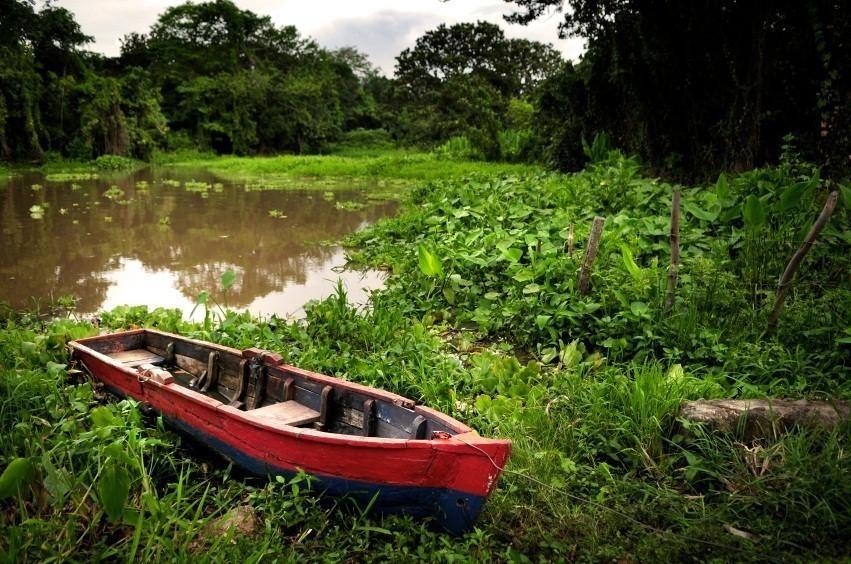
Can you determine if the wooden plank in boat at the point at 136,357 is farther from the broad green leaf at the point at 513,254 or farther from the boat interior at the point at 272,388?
the broad green leaf at the point at 513,254

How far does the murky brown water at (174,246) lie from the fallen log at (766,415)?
4.19 m

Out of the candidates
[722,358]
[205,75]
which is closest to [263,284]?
[722,358]

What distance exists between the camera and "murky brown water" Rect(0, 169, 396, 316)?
22.1 feet

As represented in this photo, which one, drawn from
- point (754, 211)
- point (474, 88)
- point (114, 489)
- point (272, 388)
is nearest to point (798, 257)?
point (754, 211)

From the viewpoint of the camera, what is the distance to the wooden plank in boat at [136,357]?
14.7 ft

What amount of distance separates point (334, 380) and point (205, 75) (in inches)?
1402

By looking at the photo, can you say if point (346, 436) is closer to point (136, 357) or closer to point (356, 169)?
point (136, 357)

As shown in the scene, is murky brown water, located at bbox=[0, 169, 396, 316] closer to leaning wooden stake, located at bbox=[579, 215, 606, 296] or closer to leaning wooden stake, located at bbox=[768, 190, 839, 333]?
leaning wooden stake, located at bbox=[579, 215, 606, 296]

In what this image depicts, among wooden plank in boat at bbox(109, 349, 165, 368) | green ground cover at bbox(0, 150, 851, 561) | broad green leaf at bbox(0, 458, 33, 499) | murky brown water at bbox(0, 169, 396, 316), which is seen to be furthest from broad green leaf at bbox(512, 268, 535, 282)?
broad green leaf at bbox(0, 458, 33, 499)

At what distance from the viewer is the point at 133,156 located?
27141mm

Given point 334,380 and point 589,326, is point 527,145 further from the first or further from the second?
point 334,380

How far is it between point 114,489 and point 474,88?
26.9 meters

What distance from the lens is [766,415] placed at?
3.04 m

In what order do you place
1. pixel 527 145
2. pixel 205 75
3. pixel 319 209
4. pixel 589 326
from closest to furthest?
1. pixel 589 326
2. pixel 319 209
3. pixel 527 145
4. pixel 205 75
